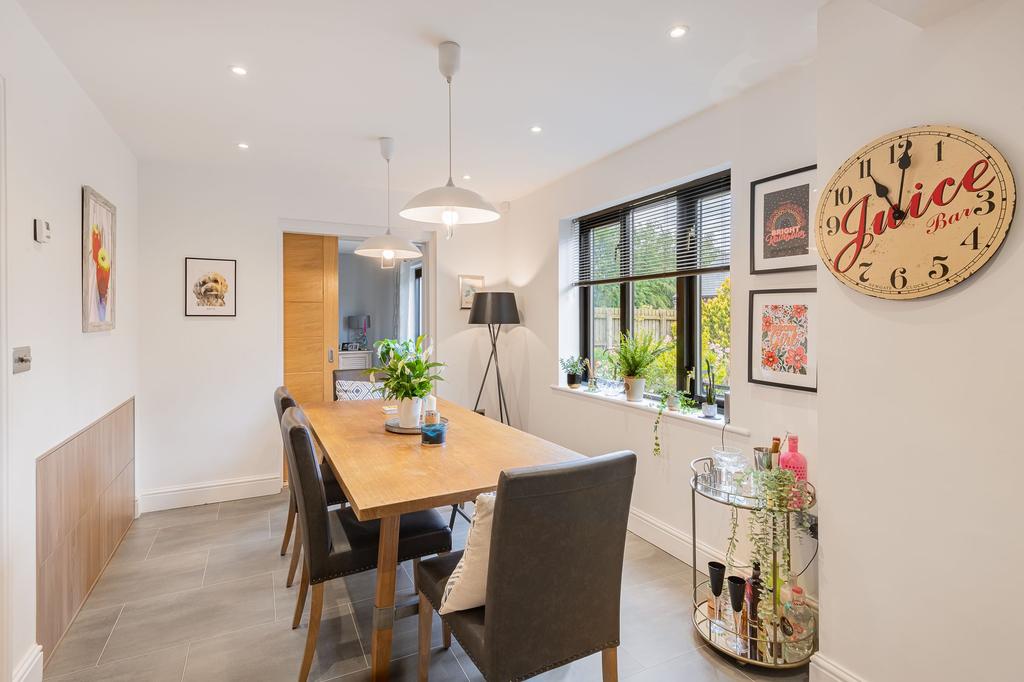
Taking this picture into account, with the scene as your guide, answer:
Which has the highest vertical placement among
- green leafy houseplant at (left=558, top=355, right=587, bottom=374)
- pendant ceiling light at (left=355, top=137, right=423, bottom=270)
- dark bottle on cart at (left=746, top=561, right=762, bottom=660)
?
pendant ceiling light at (left=355, top=137, right=423, bottom=270)

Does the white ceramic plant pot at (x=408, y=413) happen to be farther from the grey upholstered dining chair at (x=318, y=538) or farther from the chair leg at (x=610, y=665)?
the chair leg at (x=610, y=665)

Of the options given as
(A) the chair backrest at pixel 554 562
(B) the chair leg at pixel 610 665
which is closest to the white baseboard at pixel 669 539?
(B) the chair leg at pixel 610 665

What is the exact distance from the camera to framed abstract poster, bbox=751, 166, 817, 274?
2.28 meters

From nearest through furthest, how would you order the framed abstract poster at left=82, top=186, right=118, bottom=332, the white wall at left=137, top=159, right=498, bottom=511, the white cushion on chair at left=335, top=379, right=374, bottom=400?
the framed abstract poster at left=82, top=186, right=118, bottom=332, the white wall at left=137, top=159, right=498, bottom=511, the white cushion on chair at left=335, top=379, right=374, bottom=400

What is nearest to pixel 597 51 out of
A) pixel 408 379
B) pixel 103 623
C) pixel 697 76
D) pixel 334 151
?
pixel 697 76

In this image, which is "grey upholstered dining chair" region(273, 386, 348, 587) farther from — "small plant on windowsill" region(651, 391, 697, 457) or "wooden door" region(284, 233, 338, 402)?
"small plant on windowsill" region(651, 391, 697, 457)

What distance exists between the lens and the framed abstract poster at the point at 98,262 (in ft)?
8.24

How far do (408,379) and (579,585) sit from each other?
4.40 feet

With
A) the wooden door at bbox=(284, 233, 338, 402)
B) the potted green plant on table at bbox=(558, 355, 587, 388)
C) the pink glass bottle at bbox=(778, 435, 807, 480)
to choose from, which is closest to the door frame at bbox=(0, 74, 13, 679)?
the wooden door at bbox=(284, 233, 338, 402)

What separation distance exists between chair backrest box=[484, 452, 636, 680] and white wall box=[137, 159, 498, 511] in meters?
3.26

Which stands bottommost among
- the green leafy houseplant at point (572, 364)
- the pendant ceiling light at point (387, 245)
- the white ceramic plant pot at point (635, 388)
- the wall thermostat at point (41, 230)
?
the white ceramic plant pot at point (635, 388)

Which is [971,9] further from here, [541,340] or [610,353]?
[541,340]

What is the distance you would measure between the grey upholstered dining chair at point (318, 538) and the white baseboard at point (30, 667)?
36.1 inches

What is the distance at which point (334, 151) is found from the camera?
136 inches
